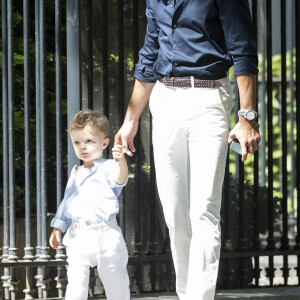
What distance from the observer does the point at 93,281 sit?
6.07 metres

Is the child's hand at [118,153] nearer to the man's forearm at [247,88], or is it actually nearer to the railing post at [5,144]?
the man's forearm at [247,88]

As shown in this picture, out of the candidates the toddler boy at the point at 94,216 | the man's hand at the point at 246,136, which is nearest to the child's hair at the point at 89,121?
the toddler boy at the point at 94,216

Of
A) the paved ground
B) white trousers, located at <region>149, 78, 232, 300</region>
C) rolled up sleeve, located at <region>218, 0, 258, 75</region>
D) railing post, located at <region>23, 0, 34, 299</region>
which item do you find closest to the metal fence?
railing post, located at <region>23, 0, 34, 299</region>

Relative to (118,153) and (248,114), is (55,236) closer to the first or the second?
(118,153)

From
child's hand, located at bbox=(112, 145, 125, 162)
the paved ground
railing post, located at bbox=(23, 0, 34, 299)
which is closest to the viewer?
child's hand, located at bbox=(112, 145, 125, 162)

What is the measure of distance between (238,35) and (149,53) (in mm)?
640

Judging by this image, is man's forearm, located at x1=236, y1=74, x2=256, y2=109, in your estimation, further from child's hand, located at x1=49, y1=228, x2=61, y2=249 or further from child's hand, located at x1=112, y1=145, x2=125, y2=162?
child's hand, located at x1=49, y1=228, x2=61, y2=249

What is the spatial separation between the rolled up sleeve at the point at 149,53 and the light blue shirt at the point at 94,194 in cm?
51

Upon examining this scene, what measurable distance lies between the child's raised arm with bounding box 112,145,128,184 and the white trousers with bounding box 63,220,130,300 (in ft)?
0.81

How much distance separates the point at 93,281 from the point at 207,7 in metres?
2.31

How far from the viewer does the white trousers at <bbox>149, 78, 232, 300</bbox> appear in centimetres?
458

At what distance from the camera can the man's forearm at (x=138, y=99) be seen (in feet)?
16.5

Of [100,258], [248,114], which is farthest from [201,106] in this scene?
[100,258]

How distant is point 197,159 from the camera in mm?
4609
